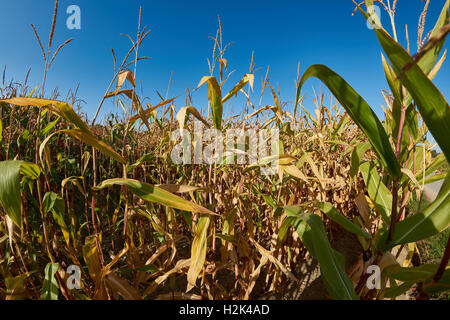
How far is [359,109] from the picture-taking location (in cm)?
56

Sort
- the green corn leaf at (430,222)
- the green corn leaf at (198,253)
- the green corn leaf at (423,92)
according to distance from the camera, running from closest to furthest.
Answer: the green corn leaf at (423,92) → the green corn leaf at (430,222) → the green corn leaf at (198,253)

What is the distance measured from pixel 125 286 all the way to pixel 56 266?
0.25 meters

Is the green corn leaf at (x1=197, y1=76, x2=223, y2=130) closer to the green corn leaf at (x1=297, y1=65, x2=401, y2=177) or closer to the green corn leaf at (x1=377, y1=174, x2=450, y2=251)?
the green corn leaf at (x1=297, y1=65, x2=401, y2=177)

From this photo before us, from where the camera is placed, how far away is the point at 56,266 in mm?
763

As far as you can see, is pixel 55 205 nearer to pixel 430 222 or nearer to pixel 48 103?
pixel 48 103

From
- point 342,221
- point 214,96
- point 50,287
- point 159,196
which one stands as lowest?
point 50,287

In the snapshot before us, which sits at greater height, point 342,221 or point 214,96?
point 214,96

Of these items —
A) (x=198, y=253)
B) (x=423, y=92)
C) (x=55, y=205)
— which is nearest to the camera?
(x=423, y=92)

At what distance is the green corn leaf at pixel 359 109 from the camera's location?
1.78ft

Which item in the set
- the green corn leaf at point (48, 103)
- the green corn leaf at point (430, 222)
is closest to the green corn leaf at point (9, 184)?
the green corn leaf at point (48, 103)

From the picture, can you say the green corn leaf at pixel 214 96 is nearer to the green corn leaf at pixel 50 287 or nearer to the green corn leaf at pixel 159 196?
the green corn leaf at pixel 159 196

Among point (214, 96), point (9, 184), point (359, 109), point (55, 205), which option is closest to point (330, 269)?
point (359, 109)
